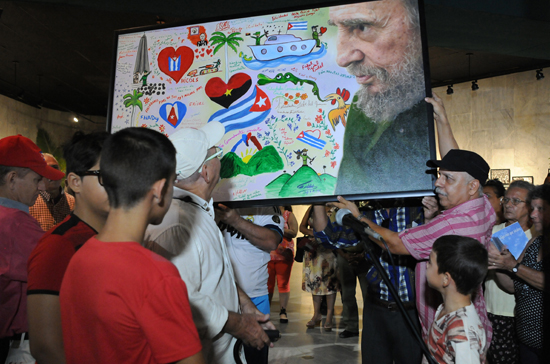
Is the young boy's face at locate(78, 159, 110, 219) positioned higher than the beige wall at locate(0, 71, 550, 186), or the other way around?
the beige wall at locate(0, 71, 550, 186)

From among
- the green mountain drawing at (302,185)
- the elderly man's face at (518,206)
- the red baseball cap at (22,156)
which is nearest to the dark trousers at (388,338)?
the green mountain drawing at (302,185)

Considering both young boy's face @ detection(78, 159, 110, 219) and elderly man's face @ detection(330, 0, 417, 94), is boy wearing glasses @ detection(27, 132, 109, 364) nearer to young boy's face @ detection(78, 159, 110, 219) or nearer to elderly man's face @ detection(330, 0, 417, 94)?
young boy's face @ detection(78, 159, 110, 219)

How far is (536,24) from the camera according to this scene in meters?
4.59

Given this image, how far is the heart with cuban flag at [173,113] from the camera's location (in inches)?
96.3

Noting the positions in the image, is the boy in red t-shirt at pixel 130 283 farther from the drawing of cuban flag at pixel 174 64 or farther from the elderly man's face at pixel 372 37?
the drawing of cuban flag at pixel 174 64

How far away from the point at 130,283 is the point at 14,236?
4.23ft

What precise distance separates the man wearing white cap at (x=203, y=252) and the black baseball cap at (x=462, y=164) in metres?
1.06

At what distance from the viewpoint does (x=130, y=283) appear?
103cm

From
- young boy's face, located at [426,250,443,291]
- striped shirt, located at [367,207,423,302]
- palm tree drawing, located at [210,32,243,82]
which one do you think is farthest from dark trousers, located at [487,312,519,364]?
palm tree drawing, located at [210,32,243,82]

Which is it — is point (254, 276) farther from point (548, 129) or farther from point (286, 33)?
point (548, 129)

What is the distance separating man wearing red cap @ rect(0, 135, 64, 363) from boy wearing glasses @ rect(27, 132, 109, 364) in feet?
1.79

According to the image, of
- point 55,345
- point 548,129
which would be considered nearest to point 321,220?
point 55,345

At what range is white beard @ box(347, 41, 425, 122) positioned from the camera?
207cm

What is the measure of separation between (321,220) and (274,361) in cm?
241
